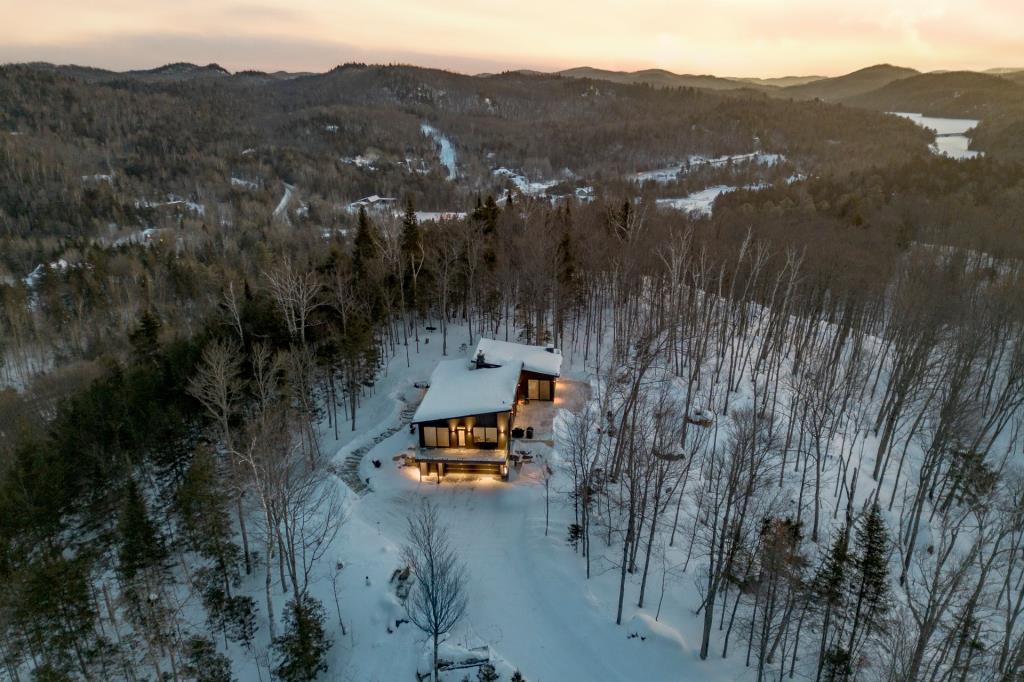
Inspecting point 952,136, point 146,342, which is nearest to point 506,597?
point 146,342

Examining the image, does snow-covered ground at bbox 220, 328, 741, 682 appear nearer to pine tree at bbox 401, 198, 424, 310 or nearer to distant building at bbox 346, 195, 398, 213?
pine tree at bbox 401, 198, 424, 310

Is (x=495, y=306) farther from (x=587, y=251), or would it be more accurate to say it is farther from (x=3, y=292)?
(x=3, y=292)

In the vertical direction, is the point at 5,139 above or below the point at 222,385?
above

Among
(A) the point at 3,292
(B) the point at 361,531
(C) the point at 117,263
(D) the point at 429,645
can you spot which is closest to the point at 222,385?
(B) the point at 361,531

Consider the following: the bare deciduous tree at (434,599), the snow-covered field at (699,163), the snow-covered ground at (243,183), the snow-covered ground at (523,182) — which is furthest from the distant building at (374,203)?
the bare deciduous tree at (434,599)

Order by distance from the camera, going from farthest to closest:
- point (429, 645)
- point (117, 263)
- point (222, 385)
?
point (117, 263)
point (222, 385)
point (429, 645)
